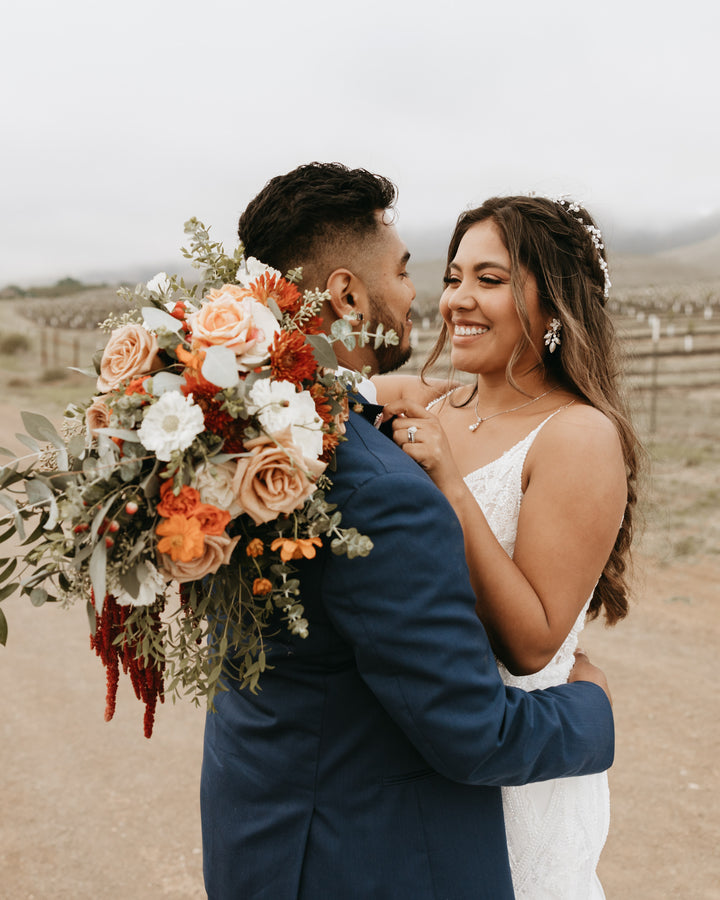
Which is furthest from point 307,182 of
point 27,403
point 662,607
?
point 27,403

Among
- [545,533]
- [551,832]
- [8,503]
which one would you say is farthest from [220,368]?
[551,832]

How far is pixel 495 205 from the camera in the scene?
8.95ft

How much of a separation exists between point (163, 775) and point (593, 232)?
3778 mm

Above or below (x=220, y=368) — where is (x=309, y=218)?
above

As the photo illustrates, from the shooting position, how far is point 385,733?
1780mm

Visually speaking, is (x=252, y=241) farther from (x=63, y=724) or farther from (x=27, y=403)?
(x=27, y=403)

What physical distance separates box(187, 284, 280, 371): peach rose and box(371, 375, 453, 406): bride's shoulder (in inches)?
66.4

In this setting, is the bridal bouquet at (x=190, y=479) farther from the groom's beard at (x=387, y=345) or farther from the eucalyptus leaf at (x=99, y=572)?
the groom's beard at (x=387, y=345)

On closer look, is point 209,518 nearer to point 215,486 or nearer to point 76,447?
point 215,486

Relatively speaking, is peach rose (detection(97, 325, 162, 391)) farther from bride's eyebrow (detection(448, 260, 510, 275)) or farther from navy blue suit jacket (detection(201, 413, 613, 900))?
bride's eyebrow (detection(448, 260, 510, 275))

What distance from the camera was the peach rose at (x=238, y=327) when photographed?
4.91 ft

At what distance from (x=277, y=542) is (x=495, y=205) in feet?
5.63

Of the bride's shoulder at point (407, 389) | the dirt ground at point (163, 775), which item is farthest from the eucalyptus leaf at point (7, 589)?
the dirt ground at point (163, 775)

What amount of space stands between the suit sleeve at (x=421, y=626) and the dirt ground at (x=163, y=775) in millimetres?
2663
